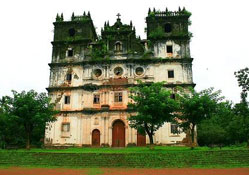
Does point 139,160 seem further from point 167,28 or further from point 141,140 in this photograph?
point 167,28

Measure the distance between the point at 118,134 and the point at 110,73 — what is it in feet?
25.8

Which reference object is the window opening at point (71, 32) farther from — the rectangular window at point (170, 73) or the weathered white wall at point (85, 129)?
the rectangular window at point (170, 73)

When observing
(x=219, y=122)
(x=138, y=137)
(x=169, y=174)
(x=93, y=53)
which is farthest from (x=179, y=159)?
(x=219, y=122)

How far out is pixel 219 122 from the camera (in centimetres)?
4488

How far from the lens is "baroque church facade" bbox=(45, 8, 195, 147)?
3284 cm

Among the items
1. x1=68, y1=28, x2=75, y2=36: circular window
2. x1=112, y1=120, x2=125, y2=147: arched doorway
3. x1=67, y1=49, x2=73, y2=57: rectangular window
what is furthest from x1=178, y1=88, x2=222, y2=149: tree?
x1=68, y1=28, x2=75, y2=36: circular window

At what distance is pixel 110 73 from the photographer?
34750 mm

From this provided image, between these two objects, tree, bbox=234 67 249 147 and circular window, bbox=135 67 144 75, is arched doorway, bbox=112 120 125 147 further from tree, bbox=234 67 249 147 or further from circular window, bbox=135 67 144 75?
tree, bbox=234 67 249 147

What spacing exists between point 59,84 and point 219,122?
88.4 feet

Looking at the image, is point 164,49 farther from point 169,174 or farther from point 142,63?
point 169,174

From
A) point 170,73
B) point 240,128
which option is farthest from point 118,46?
point 240,128

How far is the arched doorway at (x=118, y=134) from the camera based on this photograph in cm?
3244

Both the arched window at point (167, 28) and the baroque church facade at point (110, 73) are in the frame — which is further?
the arched window at point (167, 28)

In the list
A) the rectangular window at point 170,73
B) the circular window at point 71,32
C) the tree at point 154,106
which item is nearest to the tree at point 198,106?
the tree at point 154,106
